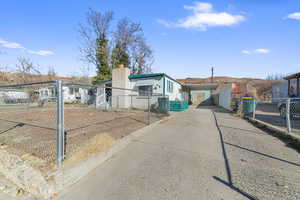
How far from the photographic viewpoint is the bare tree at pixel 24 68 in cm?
1642

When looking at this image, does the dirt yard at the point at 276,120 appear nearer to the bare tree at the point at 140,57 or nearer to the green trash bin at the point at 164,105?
the green trash bin at the point at 164,105

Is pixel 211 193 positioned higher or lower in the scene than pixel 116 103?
lower

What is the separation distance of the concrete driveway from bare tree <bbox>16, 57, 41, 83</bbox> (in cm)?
2011

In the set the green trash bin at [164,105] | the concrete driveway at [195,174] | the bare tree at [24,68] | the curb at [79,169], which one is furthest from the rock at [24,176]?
the bare tree at [24,68]

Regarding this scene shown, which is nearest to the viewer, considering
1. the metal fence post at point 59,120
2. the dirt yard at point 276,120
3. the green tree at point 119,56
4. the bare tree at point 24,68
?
the metal fence post at point 59,120

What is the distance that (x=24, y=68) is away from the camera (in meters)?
16.7

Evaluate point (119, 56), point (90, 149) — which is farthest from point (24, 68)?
point (90, 149)

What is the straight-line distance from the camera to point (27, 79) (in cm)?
1705

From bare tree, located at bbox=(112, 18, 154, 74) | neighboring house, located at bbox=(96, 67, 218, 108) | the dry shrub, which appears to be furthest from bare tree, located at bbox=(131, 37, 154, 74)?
the dry shrub

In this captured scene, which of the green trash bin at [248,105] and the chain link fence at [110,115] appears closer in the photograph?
the chain link fence at [110,115]

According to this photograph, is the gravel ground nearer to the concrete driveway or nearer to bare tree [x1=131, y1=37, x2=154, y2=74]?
the concrete driveway

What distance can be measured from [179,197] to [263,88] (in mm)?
38008

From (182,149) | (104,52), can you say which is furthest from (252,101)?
(104,52)

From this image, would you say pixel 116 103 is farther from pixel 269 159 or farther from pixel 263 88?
pixel 263 88
